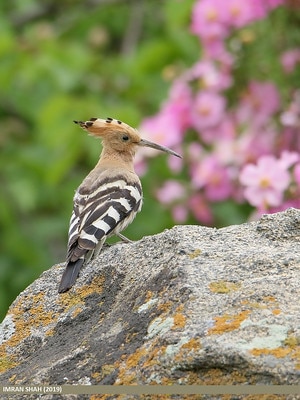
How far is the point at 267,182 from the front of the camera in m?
4.82

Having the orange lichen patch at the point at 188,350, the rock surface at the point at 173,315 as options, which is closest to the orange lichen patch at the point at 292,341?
the rock surface at the point at 173,315

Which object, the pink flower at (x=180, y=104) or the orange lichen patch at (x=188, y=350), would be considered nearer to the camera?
the orange lichen patch at (x=188, y=350)

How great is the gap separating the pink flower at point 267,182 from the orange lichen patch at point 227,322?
200 centimetres

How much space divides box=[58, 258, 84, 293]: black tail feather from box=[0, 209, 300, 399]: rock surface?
0.03 meters

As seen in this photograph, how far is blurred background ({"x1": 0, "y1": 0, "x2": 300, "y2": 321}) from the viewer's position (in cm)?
624

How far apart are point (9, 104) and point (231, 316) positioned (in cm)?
600

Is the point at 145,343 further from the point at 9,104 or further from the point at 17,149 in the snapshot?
the point at 9,104

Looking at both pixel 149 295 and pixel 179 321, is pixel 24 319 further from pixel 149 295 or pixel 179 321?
pixel 179 321

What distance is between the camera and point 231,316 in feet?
9.36

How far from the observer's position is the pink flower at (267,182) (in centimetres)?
482

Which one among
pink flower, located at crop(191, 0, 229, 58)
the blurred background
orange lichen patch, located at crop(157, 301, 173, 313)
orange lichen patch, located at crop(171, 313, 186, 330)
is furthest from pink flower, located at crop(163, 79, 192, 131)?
orange lichen patch, located at crop(171, 313, 186, 330)

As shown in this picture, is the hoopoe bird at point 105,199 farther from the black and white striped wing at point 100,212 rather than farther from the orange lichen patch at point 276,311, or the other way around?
the orange lichen patch at point 276,311

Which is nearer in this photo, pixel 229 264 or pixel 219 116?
pixel 229 264

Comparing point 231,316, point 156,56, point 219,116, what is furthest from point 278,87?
point 231,316
